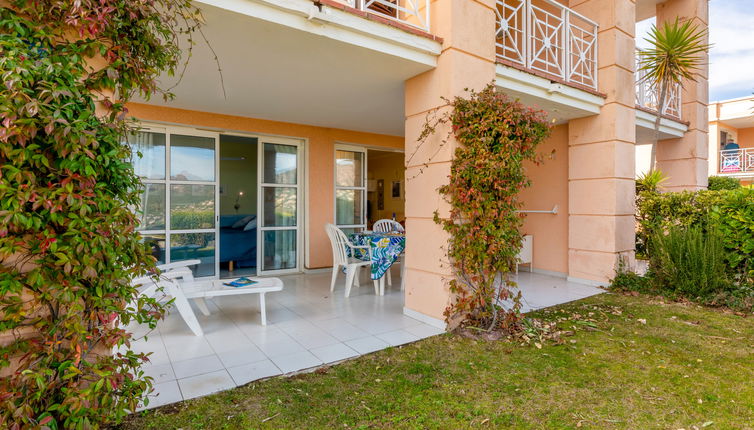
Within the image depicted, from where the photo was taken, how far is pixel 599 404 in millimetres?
2309

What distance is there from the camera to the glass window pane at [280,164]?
6.45 metres

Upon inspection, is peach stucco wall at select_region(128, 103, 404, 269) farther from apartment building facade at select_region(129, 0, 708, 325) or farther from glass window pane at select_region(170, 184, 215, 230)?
glass window pane at select_region(170, 184, 215, 230)

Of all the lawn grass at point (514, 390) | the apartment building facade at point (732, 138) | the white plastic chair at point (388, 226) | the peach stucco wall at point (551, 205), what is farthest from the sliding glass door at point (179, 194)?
the apartment building facade at point (732, 138)

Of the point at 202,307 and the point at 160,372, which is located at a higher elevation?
the point at 202,307

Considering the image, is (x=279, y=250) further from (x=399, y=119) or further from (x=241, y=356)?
(x=241, y=356)

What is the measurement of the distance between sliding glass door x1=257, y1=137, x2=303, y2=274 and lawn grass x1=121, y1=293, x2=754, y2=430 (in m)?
3.91

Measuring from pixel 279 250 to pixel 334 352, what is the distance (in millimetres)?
3773

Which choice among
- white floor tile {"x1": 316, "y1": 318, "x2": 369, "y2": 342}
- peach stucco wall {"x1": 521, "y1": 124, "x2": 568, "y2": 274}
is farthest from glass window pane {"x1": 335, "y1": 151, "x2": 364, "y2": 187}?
white floor tile {"x1": 316, "y1": 318, "x2": 369, "y2": 342}

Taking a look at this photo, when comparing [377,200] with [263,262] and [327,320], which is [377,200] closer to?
[263,262]

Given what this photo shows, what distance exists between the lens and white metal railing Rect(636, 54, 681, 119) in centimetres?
674

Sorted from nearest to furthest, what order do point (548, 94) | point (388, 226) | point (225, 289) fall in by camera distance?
point (225, 289) < point (548, 94) < point (388, 226)

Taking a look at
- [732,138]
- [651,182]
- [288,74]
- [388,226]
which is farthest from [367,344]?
[732,138]

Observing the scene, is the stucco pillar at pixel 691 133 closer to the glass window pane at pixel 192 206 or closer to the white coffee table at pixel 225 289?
the white coffee table at pixel 225 289

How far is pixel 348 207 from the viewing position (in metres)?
7.25
